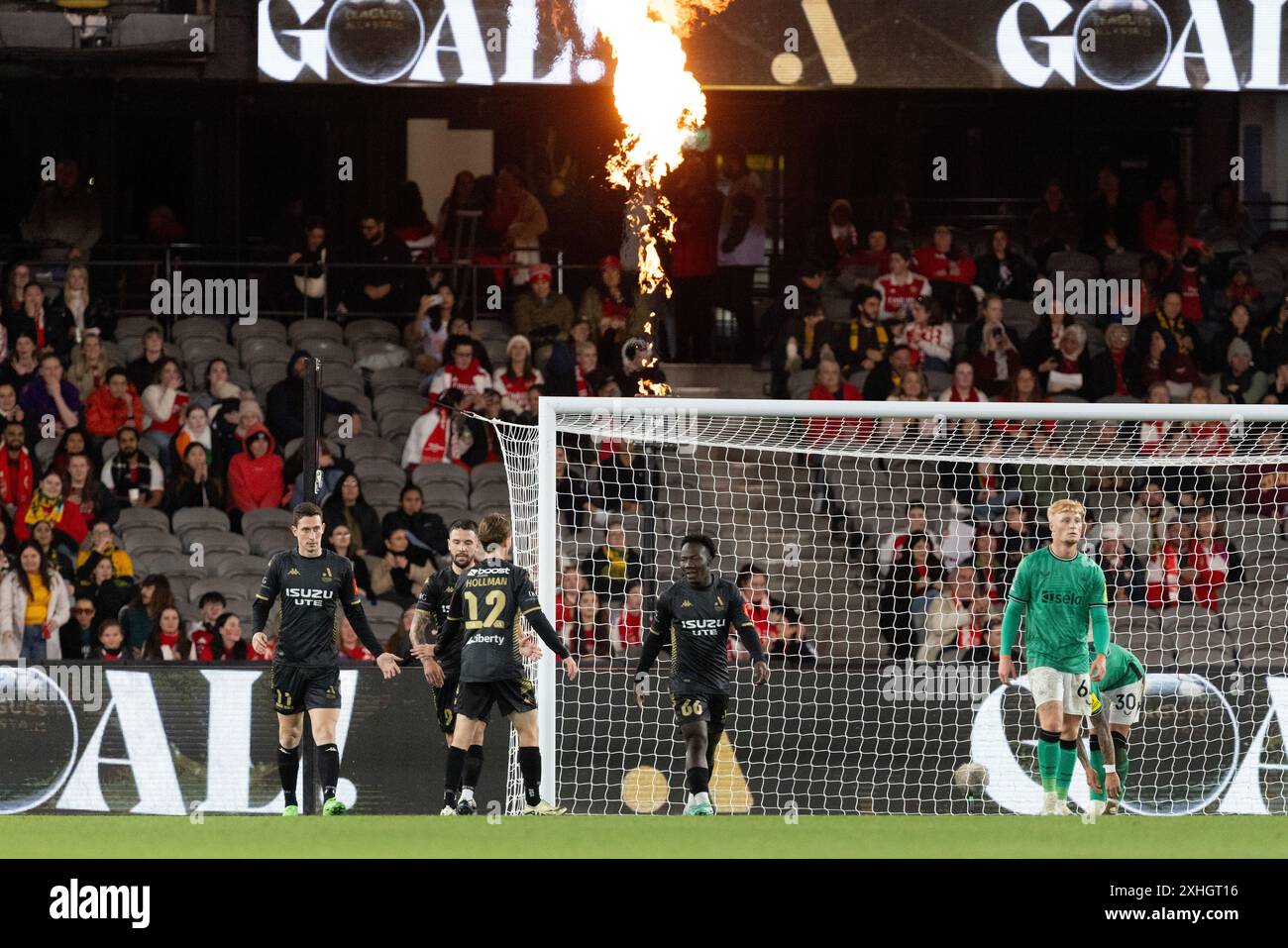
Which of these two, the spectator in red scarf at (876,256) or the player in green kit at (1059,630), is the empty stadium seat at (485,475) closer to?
the spectator in red scarf at (876,256)

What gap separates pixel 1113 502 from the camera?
14.2 metres

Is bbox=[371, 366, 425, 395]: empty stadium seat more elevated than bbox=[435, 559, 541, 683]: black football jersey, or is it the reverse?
bbox=[371, 366, 425, 395]: empty stadium seat

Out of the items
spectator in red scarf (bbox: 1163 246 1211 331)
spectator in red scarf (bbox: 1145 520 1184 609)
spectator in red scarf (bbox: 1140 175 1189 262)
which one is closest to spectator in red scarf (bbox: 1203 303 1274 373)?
spectator in red scarf (bbox: 1163 246 1211 331)

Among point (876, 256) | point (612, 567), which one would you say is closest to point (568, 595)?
point (612, 567)

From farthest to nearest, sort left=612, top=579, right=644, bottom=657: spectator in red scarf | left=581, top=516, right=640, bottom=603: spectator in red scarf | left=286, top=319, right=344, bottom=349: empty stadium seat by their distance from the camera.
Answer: left=286, top=319, right=344, bottom=349: empty stadium seat → left=581, top=516, right=640, bottom=603: spectator in red scarf → left=612, top=579, right=644, bottom=657: spectator in red scarf

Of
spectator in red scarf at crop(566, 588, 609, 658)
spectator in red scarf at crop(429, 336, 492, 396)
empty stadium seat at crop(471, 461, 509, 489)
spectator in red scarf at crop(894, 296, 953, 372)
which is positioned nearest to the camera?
spectator in red scarf at crop(566, 588, 609, 658)

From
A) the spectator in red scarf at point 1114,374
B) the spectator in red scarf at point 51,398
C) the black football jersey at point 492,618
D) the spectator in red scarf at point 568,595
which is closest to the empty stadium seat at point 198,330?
the spectator in red scarf at point 51,398

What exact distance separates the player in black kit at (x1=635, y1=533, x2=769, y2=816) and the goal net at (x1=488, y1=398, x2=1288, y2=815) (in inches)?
26.7

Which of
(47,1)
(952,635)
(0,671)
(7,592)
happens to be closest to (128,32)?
(47,1)

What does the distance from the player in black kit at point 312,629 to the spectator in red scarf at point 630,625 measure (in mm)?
Answer: 2414

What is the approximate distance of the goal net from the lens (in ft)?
39.1

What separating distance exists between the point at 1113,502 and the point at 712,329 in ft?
14.5

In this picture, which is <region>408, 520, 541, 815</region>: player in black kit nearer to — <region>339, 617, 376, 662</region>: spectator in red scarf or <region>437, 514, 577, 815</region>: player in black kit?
<region>437, 514, 577, 815</region>: player in black kit

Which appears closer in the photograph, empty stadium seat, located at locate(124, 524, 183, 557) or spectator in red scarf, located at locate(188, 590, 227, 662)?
spectator in red scarf, located at locate(188, 590, 227, 662)
